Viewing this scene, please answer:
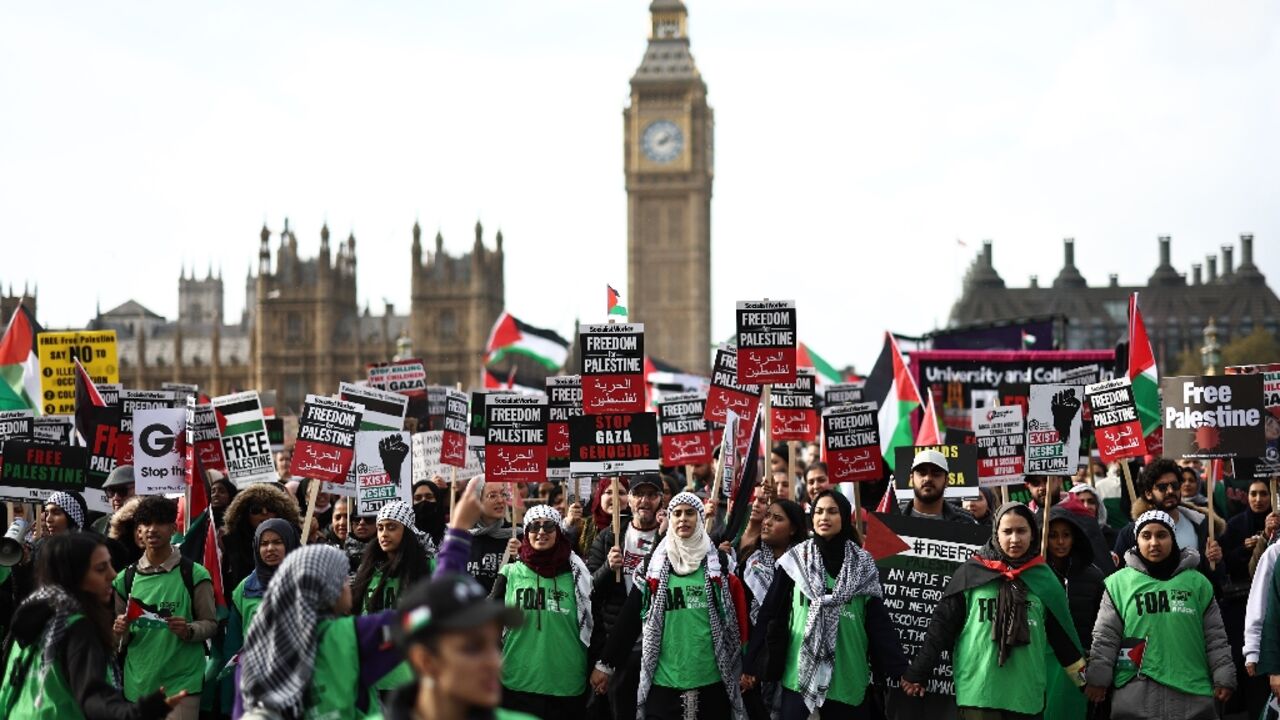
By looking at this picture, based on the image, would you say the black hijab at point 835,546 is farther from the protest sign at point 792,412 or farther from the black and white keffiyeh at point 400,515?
the protest sign at point 792,412

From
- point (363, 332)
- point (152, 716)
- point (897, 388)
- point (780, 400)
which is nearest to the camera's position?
point (152, 716)

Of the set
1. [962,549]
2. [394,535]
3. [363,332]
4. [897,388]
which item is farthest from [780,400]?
[363,332]

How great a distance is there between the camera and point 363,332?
9156 centimetres

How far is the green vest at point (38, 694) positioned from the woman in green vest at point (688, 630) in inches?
105

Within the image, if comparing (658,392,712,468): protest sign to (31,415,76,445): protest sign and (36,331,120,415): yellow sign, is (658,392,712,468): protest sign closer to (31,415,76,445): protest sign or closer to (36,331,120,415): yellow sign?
(31,415,76,445): protest sign

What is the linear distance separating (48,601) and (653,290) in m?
93.0

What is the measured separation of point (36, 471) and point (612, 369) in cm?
332

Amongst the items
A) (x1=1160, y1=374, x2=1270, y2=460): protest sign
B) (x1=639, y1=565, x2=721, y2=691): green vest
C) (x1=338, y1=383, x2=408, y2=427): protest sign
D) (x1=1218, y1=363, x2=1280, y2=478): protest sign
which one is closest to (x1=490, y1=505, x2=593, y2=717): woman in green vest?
(x1=639, y1=565, x2=721, y2=691): green vest

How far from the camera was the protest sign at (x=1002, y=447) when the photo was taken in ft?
38.5

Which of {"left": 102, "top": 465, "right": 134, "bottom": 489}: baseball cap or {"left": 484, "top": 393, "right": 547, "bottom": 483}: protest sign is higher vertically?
{"left": 484, "top": 393, "right": 547, "bottom": 483}: protest sign

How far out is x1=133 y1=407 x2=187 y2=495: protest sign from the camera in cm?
1016

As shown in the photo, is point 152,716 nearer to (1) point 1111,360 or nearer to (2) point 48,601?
(2) point 48,601

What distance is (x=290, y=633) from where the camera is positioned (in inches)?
189

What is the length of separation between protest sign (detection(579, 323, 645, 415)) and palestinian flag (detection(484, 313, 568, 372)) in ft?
60.3
